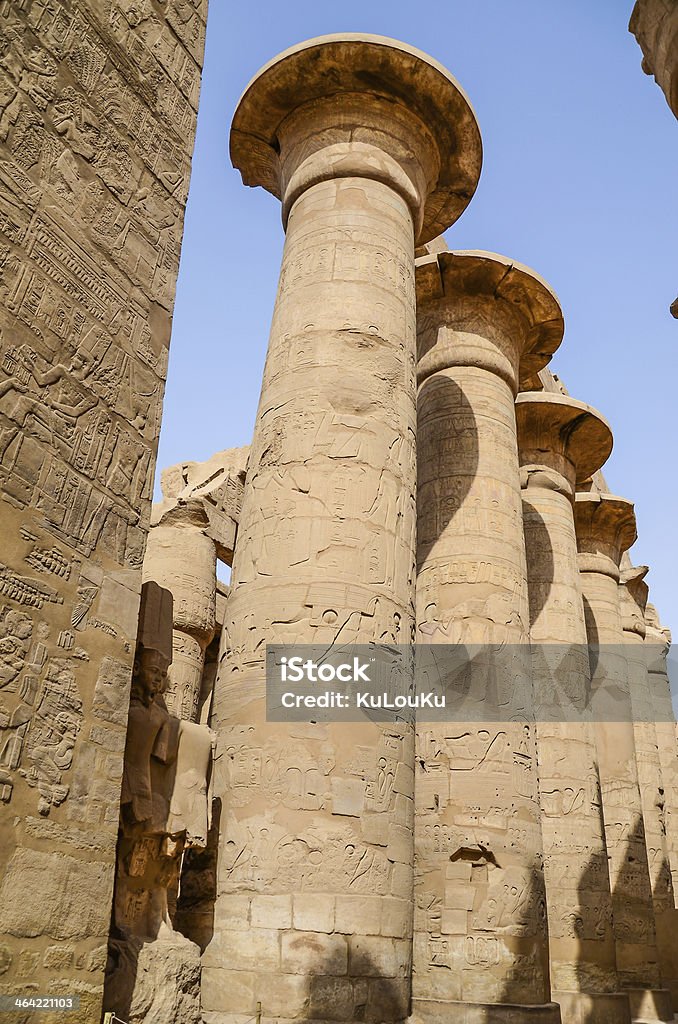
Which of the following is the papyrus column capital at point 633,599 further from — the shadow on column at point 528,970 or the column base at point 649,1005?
the shadow on column at point 528,970

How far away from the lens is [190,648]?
39.2 ft

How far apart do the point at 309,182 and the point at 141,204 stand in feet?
14.3

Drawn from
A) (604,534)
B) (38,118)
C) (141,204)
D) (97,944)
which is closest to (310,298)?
(141,204)

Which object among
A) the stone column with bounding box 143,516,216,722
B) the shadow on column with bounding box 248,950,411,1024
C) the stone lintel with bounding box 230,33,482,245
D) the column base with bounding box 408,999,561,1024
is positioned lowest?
the column base with bounding box 408,999,561,1024

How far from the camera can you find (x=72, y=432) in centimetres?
374

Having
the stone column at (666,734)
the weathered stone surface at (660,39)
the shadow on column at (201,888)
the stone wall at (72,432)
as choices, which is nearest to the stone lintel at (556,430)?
the stone column at (666,734)

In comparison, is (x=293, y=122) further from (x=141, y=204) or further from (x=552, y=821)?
(x=552, y=821)

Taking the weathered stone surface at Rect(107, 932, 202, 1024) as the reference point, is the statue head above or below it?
above

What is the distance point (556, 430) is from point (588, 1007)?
814 cm

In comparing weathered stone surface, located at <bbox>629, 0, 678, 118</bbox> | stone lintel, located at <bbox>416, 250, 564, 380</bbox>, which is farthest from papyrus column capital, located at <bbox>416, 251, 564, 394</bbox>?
weathered stone surface, located at <bbox>629, 0, 678, 118</bbox>

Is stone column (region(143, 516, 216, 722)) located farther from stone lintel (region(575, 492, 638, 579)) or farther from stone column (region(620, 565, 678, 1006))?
stone column (region(620, 565, 678, 1006))

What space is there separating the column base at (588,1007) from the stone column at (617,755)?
2.79m

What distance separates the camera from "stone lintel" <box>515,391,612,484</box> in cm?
1392

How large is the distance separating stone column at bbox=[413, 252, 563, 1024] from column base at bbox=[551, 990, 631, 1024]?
224cm
